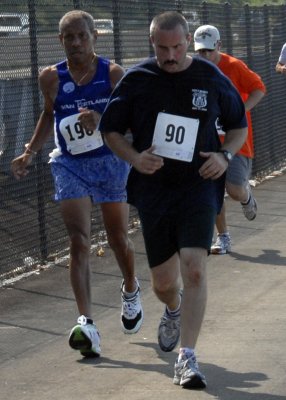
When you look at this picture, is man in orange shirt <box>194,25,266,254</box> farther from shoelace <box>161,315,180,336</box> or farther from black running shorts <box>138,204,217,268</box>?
black running shorts <box>138,204,217,268</box>

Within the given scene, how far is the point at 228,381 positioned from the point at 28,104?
16.1 ft

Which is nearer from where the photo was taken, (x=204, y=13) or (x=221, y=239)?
(x=221, y=239)

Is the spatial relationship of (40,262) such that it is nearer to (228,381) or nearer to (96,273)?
(96,273)

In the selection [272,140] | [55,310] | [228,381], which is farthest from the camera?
[272,140]

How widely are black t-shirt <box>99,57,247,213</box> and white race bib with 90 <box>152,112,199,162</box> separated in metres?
0.03

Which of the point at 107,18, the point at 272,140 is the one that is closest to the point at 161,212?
the point at 107,18

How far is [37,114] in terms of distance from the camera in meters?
11.4

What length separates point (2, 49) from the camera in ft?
35.3

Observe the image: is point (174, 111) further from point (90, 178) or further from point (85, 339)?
point (85, 339)

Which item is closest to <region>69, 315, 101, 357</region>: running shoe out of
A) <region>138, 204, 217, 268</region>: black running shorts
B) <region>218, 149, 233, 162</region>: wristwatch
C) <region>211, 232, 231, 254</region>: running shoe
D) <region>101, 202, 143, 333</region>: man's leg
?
<region>101, 202, 143, 333</region>: man's leg

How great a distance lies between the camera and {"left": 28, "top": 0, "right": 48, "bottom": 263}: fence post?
11.2 m

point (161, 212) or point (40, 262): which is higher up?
point (161, 212)

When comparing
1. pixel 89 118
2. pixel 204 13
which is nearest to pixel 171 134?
pixel 89 118

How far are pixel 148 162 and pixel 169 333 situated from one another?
4.24 ft
